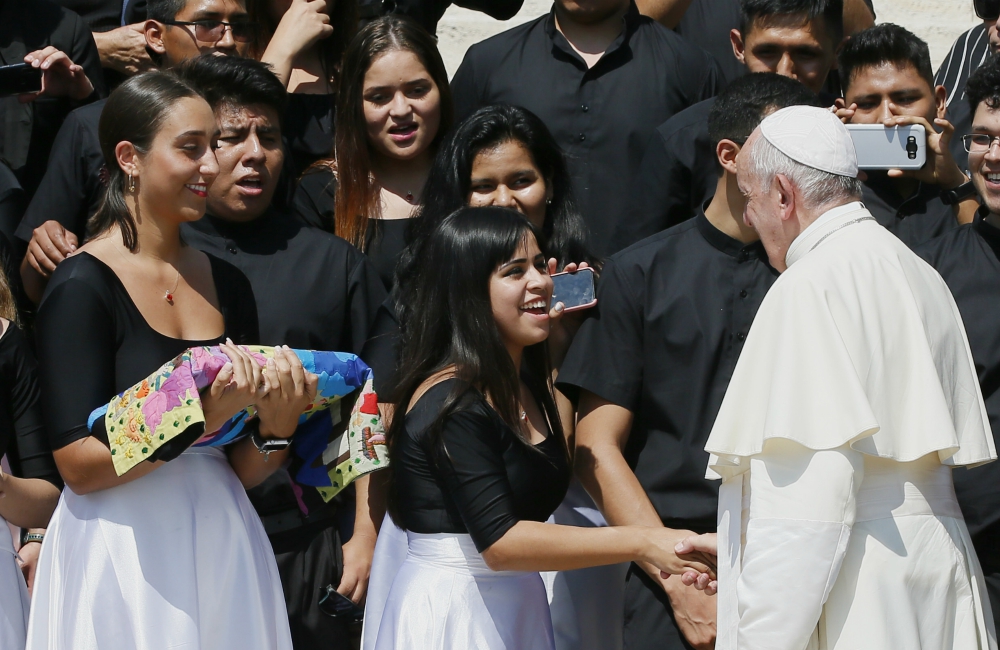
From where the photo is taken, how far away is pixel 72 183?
468 cm

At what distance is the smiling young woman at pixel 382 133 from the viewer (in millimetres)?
4730

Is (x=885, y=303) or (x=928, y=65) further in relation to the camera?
(x=928, y=65)

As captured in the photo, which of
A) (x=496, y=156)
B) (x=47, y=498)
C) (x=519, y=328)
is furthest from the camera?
(x=496, y=156)

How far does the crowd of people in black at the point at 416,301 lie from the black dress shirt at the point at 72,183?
13 mm

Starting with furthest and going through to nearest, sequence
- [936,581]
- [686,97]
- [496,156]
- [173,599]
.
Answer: [686,97] → [496,156] → [173,599] → [936,581]

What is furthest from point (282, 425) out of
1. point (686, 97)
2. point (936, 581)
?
point (686, 97)

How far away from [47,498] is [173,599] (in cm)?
79

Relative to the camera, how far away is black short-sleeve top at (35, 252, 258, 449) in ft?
10.5

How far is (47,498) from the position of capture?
3820 mm

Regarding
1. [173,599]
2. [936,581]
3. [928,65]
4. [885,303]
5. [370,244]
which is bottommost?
[173,599]

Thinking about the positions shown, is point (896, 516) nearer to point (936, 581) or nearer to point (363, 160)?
point (936, 581)

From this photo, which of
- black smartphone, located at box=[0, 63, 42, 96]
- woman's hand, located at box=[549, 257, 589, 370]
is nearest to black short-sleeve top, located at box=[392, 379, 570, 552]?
woman's hand, located at box=[549, 257, 589, 370]

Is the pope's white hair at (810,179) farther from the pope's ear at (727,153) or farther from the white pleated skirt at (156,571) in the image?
the white pleated skirt at (156,571)

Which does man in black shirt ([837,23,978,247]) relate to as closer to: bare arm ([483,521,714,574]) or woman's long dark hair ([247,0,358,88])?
bare arm ([483,521,714,574])
